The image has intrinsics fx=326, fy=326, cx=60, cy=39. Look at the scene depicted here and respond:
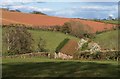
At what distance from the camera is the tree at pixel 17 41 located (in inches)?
1277

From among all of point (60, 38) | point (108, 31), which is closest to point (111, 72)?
point (60, 38)

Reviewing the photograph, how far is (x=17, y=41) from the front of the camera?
1297 inches

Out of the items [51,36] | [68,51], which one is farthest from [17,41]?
[51,36]

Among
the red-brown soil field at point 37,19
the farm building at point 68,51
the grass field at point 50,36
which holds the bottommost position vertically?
the farm building at point 68,51

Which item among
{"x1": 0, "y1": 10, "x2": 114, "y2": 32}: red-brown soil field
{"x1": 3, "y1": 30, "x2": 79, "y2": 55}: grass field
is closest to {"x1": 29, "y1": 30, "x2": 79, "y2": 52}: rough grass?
{"x1": 3, "y1": 30, "x2": 79, "y2": 55}: grass field

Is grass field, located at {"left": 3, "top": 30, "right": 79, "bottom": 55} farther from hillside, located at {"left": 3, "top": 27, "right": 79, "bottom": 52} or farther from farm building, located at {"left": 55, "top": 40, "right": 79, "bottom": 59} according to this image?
farm building, located at {"left": 55, "top": 40, "right": 79, "bottom": 59}

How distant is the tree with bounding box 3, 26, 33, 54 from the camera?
3244cm

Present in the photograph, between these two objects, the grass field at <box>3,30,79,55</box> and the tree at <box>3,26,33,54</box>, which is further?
the grass field at <box>3,30,79,55</box>

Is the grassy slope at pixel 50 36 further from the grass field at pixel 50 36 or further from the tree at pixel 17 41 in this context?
the tree at pixel 17 41

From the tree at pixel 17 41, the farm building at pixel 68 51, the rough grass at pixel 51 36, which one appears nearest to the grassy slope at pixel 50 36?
the rough grass at pixel 51 36

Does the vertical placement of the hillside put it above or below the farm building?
above

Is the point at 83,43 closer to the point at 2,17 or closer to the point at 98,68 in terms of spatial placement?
the point at 98,68

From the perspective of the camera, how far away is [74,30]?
163ft

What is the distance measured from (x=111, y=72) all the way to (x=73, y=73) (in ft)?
5.24
